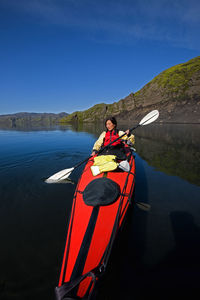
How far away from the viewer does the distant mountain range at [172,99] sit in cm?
4584

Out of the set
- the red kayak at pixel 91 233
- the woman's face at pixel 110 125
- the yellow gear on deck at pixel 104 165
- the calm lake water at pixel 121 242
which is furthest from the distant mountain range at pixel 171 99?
the red kayak at pixel 91 233

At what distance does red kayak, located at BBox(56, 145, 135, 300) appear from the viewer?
1.68 m

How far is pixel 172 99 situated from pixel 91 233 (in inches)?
2434

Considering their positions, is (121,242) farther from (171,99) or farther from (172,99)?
(171,99)

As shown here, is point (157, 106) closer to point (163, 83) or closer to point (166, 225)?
point (163, 83)

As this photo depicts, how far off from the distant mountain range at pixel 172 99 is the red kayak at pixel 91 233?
50.2m

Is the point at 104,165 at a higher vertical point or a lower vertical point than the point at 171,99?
lower

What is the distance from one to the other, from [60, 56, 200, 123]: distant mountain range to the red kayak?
50.2 meters

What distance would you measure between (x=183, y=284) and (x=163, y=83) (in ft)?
237

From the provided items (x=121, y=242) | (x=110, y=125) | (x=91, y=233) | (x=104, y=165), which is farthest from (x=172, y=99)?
(x=91, y=233)

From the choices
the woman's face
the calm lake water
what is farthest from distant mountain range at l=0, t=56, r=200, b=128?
the calm lake water

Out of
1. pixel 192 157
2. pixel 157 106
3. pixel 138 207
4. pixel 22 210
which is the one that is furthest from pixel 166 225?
pixel 157 106

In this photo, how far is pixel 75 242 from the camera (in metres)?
2.18

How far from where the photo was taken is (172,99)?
5219 centimetres
